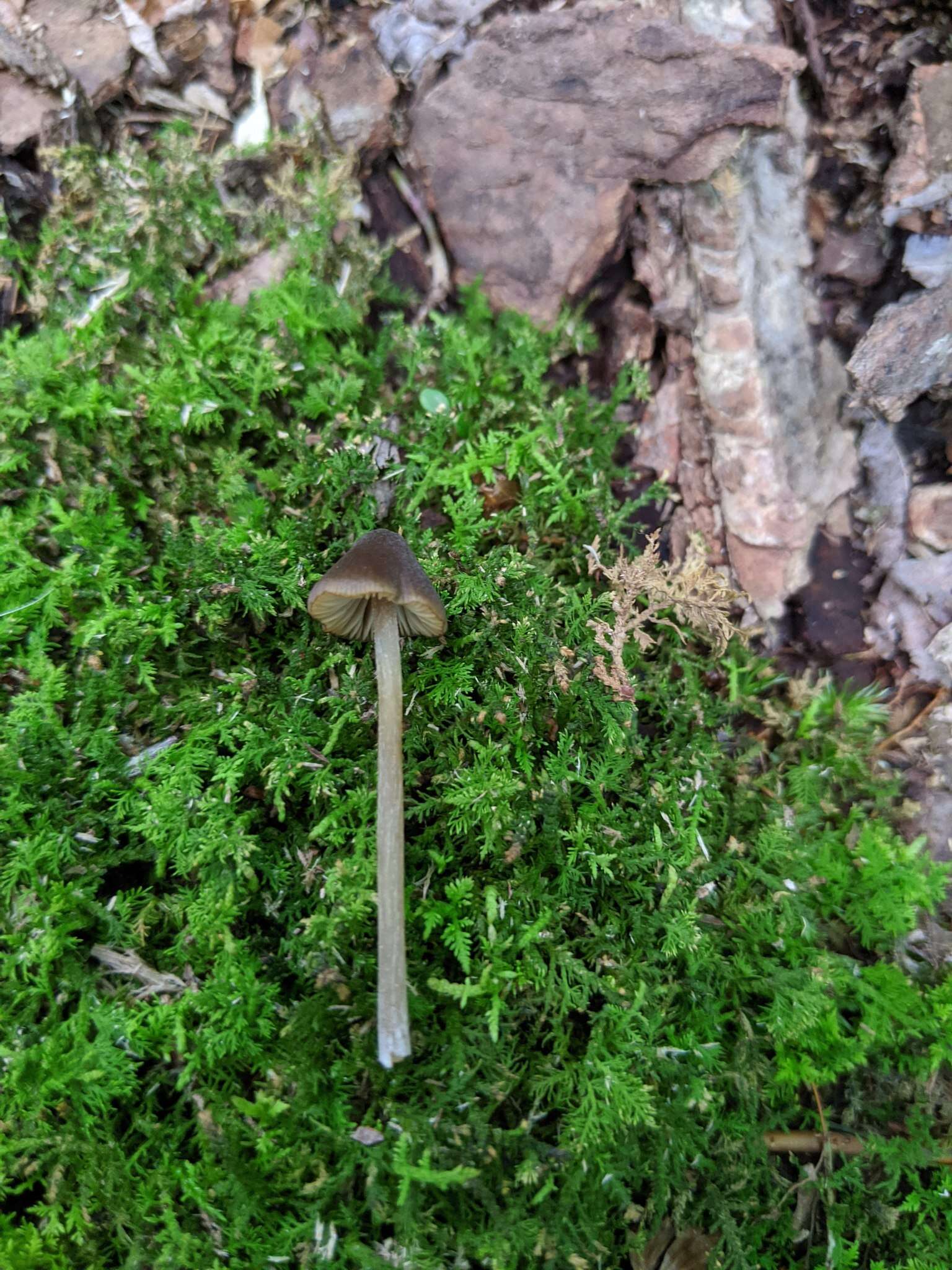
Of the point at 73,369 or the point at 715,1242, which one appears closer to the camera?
the point at 715,1242

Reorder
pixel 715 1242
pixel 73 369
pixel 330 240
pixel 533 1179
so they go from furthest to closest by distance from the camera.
→ 1. pixel 330 240
2. pixel 73 369
3. pixel 715 1242
4. pixel 533 1179

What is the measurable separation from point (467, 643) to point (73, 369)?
2.14 metres

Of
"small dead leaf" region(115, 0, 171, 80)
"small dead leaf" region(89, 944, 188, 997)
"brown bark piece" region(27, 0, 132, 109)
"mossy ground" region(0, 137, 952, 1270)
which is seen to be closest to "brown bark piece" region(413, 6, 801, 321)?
"mossy ground" region(0, 137, 952, 1270)

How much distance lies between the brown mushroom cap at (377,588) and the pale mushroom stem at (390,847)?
0.39 feet

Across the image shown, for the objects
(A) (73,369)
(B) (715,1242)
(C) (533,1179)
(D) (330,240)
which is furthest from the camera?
(D) (330,240)

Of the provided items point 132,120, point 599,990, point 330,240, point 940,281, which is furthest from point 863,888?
point 132,120

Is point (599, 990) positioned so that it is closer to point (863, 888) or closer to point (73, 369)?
point (863, 888)

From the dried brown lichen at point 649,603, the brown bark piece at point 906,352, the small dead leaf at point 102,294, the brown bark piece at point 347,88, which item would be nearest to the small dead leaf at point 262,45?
the brown bark piece at point 347,88

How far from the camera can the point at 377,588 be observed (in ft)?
8.24

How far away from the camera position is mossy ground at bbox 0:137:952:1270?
2.50 meters

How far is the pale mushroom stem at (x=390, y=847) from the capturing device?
8.16 ft

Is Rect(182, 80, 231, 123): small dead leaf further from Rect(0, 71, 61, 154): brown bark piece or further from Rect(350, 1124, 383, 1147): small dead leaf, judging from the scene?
Rect(350, 1124, 383, 1147): small dead leaf

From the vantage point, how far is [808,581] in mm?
3496

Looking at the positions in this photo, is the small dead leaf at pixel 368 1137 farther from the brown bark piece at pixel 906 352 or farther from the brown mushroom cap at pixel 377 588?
the brown bark piece at pixel 906 352
